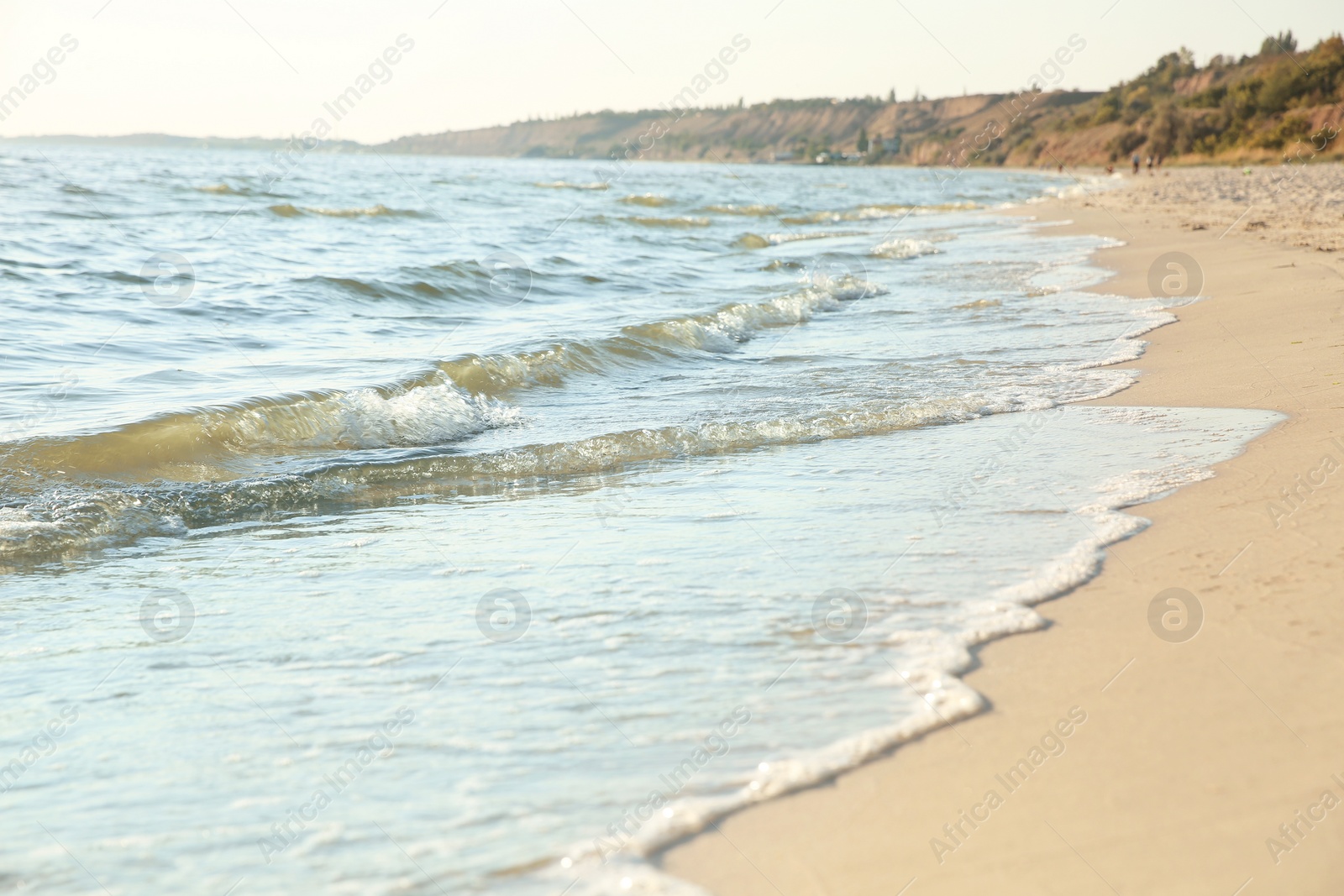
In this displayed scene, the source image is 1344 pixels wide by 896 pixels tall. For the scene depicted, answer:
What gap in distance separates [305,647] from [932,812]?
6.19 feet

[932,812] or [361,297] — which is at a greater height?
[361,297]

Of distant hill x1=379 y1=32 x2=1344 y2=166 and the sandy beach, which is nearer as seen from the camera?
the sandy beach

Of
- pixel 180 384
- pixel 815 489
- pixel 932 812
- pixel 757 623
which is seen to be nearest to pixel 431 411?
pixel 180 384

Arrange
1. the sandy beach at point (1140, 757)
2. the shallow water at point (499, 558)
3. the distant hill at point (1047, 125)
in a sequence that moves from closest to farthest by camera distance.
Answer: the sandy beach at point (1140, 757) → the shallow water at point (499, 558) → the distant hill at point (1047, 125)

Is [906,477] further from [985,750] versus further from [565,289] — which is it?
[565,289]

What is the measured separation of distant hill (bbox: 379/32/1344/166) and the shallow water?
17.0ft

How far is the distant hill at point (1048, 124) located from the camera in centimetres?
5081

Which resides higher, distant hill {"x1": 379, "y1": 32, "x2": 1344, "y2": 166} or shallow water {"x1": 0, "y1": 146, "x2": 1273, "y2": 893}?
distant hill {"x1": 379, "y1": 32, "x2": 1344, "y2": 166}

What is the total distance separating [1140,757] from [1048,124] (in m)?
113

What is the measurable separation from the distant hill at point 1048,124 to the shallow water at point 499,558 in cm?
517

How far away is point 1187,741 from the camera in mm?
2174

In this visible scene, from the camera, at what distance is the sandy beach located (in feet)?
6.04

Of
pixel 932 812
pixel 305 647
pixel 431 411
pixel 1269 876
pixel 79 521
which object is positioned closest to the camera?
pixel 1269 876

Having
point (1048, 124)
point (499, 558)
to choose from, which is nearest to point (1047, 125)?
point (1048, 124)
